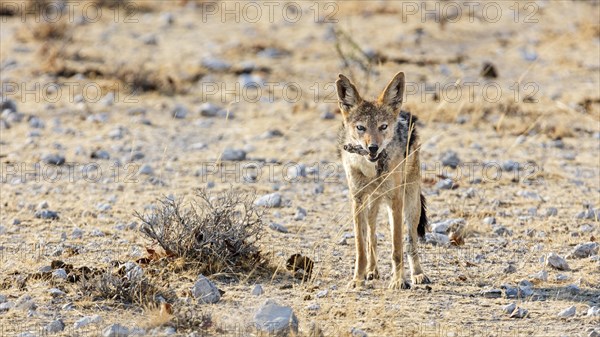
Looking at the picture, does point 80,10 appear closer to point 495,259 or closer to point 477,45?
point 477,45

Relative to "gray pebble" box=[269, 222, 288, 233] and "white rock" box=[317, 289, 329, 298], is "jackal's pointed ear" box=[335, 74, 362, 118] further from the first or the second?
"gray pebble" box=[269, 222, 288, 233]

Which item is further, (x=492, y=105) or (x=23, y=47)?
(x=23, y=47)

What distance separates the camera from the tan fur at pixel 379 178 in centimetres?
744

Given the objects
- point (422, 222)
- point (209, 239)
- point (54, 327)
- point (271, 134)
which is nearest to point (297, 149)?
point (271, 134)

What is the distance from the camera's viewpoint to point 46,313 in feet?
22.0

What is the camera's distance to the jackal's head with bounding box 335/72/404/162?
24.2ft

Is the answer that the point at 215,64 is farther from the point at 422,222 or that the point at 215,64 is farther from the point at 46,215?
the point at 422,222

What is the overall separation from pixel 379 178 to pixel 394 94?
690mm

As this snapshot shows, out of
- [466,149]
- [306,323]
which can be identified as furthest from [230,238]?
[466,149]

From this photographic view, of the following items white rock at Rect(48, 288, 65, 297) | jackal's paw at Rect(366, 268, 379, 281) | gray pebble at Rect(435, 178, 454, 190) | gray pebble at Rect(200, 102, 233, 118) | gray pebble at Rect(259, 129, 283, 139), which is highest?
gray pebble at Rect(200, 102, 233, 118)

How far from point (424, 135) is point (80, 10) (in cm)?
1040

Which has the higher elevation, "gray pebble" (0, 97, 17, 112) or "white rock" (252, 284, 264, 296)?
"gray pebble" (0, 97, 17, 112)

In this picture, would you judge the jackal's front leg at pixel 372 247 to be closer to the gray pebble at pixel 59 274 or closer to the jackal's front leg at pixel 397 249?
the jackal's front leg at pixel 397 249

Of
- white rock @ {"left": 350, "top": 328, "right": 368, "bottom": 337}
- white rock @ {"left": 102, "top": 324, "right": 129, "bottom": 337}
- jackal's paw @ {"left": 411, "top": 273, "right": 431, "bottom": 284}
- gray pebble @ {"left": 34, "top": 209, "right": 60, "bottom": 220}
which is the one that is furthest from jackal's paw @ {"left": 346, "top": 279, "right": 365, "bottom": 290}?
gray pebble @ {"left": 34, "top": 209, "right": 60, "bottom": 220}
